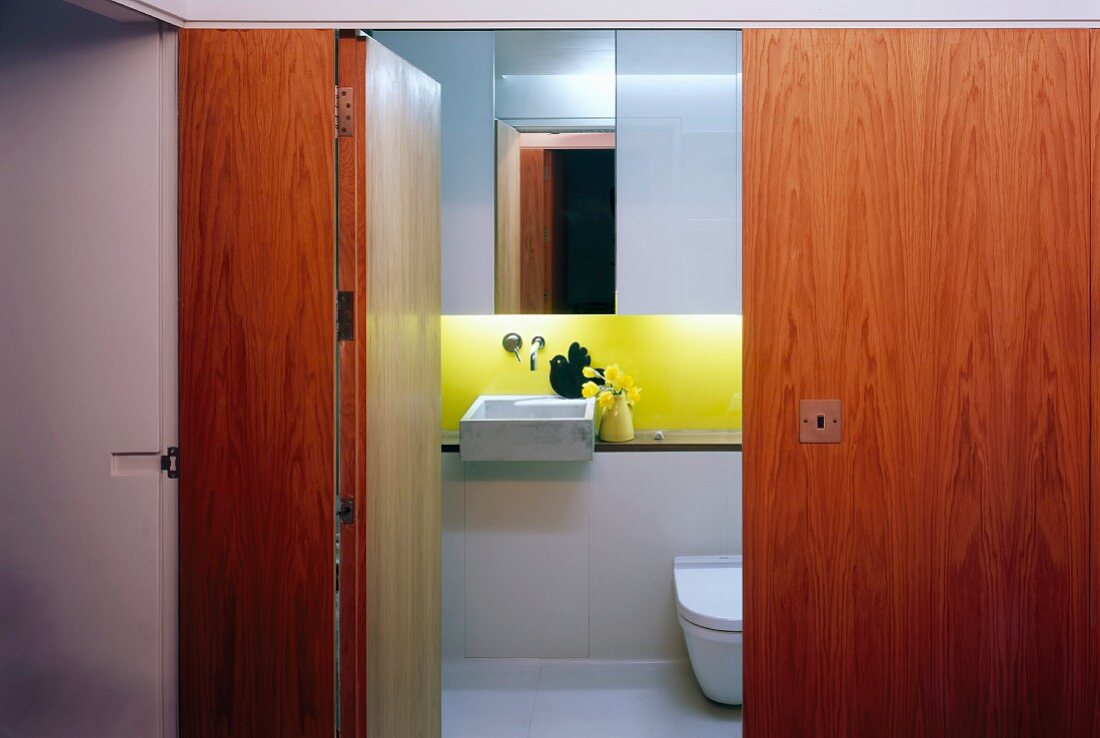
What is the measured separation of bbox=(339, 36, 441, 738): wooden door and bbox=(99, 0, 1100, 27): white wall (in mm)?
83

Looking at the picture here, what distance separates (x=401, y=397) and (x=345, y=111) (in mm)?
636

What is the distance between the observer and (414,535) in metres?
2.13

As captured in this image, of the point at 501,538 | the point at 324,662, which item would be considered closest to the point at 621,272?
the point at 501,538

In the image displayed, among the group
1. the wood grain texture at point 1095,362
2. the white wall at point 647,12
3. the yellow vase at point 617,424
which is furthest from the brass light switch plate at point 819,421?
the yellow vase at point 617,424

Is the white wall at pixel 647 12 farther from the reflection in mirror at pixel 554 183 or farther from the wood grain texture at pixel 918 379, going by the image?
the reflection in mirror at pixel 554 183

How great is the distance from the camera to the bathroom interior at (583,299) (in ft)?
9.61

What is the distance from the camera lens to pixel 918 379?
173 centimetres

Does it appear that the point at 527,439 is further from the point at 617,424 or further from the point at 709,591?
the point at 709,591

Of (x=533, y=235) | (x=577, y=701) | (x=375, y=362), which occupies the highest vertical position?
(x=533, y=235)

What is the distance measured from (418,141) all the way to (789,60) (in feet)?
2.90

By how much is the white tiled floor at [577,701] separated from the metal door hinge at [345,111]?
5.93 feet

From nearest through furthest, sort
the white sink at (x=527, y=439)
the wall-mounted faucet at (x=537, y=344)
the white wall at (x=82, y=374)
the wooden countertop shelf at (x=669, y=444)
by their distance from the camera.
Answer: the white wall at (x=82, y=374)
the white sink at (x=527, y=439)
the wooden countertop shelf at (x=669, y=444)
the wall-mounted faucet at (x=537, y=344)

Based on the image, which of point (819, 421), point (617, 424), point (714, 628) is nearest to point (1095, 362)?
point (819, 421)

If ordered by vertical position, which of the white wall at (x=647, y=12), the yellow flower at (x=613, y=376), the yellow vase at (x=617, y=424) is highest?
the white wall at (x=647, y=12)
